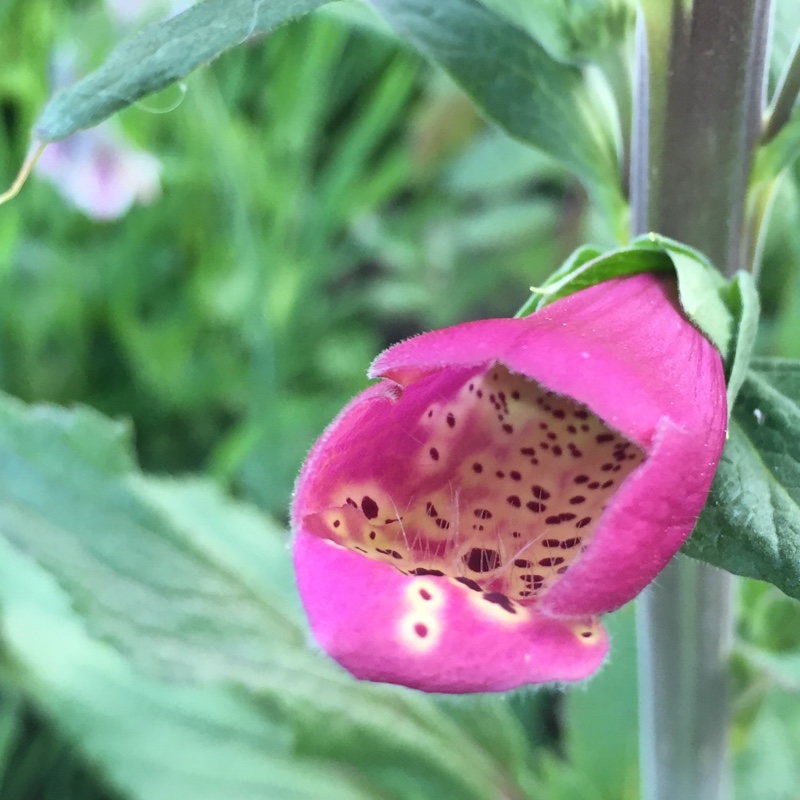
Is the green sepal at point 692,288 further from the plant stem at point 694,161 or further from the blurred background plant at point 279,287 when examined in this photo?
the blurred background plant at point 279,287

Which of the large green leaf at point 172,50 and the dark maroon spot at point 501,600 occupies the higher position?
the large green leaf at point 172,50

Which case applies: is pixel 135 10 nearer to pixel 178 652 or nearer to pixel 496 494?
pixel 178 652


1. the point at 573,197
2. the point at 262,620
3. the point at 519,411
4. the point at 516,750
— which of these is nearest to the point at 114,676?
the point at 262,620

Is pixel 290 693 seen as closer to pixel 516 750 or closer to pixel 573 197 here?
pixel 516 750

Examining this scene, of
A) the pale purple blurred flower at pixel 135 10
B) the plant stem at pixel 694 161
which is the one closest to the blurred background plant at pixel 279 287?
the pale purple blurred flower at pixel 135 10

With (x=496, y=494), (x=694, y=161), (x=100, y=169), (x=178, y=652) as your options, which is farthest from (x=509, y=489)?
(x=100, y=169)

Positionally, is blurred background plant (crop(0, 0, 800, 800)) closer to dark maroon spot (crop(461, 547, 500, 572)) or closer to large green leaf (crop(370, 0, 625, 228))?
large green leaf (crop(370, 0, 625, 228))
